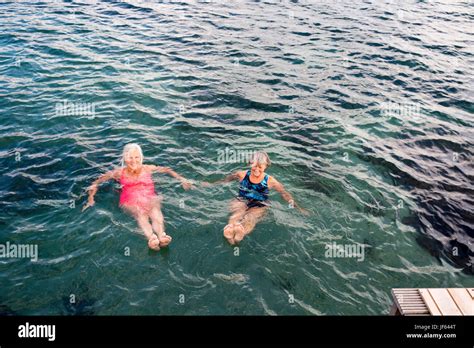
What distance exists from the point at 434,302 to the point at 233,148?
846 cm

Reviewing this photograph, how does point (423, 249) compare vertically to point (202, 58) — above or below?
below

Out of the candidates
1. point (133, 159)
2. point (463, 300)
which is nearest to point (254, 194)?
point (133, 159)

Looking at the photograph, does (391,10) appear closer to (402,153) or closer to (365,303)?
(402,153)

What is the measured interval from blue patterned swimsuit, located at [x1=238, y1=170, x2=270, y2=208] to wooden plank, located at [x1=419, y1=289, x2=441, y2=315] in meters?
5.09

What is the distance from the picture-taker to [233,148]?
13352 millimetres

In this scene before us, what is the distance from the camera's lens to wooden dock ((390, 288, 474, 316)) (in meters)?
6.13

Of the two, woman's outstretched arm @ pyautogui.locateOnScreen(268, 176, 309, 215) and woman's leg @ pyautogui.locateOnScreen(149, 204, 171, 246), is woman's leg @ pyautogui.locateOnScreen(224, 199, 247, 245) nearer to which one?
woman's outstretched arm @ pyautogui.locateOnScreen(268, 176, 309, 215)

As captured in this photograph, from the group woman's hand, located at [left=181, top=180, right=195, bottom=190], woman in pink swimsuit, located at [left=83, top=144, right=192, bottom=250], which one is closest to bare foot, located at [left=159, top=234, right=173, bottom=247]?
woman in pink swimsuit, located at [left=83, top=144, right=192, bottom=250]

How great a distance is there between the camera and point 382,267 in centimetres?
925

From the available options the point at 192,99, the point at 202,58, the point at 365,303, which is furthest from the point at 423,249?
the point at 202,58

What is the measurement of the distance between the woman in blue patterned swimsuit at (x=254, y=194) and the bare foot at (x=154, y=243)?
201 cm

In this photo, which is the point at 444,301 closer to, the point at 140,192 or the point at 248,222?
the point at 248,222

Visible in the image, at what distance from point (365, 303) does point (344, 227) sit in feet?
8.12

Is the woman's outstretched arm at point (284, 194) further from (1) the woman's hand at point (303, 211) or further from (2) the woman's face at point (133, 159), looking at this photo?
(2) the woman's face at point (133, 159)
